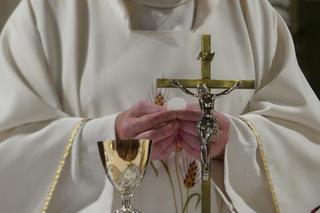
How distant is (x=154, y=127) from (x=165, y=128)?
0.03 meters

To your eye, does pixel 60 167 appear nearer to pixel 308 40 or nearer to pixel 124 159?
pixel 124 159

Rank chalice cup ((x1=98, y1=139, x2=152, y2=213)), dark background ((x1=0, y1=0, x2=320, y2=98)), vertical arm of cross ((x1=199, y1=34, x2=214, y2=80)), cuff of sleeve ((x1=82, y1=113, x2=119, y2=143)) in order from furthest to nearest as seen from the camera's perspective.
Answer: dark background ((x1=0, y1=0, x2=320, y2=98)), cuff of sleeve ((x1=82, y1=113, x2=119, y2=143)), vertical arm of cross ((x1=199, y1=34, x2=214, y2=80)), chalice cup ((x1=98, y1=139, x2=152, y2=213))

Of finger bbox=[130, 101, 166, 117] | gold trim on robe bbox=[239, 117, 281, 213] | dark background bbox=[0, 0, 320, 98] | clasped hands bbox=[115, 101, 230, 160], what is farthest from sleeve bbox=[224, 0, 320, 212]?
dark background bbox=[0, 0, 320, 98]

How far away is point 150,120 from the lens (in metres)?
1.64

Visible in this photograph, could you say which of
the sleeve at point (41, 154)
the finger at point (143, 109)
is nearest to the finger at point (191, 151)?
the finger at point (143, 109)

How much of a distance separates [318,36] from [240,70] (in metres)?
1.16

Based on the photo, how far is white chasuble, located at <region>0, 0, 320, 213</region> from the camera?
180 cm

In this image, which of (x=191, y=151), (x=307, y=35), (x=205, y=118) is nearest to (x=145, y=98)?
(x=191, y=151)

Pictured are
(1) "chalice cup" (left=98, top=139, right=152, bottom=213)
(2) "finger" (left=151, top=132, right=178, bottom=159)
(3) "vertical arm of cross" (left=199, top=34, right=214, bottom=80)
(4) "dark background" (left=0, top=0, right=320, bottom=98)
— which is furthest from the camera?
(4) "dark background" (left=0, top=0, right=320, bottom=98)

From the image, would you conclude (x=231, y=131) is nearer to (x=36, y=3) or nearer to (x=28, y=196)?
(x=28, y=196)

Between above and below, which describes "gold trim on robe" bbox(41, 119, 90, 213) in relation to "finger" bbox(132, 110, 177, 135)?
below

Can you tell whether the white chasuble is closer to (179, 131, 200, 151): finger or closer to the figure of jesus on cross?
(179, 131, 200, 151): finger

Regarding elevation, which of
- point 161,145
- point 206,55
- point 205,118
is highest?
point 206,55

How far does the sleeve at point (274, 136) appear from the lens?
1844mm
